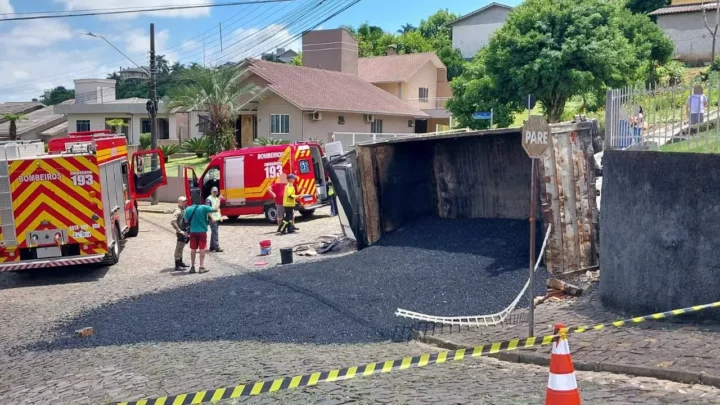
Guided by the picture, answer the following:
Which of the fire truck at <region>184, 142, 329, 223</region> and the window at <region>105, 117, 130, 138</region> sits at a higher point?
the window at <region>105, 117, 130, 138</region>

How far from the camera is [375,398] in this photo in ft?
21.3

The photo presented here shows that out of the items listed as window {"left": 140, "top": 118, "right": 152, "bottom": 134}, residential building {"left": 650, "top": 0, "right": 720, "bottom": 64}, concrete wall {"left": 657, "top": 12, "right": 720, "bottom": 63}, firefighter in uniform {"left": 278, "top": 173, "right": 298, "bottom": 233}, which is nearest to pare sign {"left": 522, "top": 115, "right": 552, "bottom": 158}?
firefighter in uniform {"left": 278, "top": 173, "right": 298, "bottom": 233}

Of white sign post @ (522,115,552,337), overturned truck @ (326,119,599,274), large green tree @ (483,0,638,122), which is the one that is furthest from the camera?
large green tree @ (483,0,638,122)

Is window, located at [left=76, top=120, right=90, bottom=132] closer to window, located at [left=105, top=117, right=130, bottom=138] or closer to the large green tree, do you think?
window, located at [left=105, top=117, right=130, bottom=138]

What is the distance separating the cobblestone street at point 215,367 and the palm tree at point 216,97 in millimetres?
22874

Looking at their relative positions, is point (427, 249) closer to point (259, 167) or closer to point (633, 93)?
point (633, 93)

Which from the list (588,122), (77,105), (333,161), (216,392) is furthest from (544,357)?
(77,105)

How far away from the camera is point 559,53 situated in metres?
28.0

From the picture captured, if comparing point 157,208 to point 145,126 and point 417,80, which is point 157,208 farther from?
point 417,80

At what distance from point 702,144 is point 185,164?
29.9m

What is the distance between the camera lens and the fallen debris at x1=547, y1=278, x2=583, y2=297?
32.6ft

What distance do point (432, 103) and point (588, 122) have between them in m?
41.4

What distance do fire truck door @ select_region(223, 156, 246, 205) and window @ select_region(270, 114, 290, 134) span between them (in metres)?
13.3

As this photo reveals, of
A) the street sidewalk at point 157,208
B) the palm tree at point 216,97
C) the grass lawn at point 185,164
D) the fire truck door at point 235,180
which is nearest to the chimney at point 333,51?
the palm tree at point 216,97
